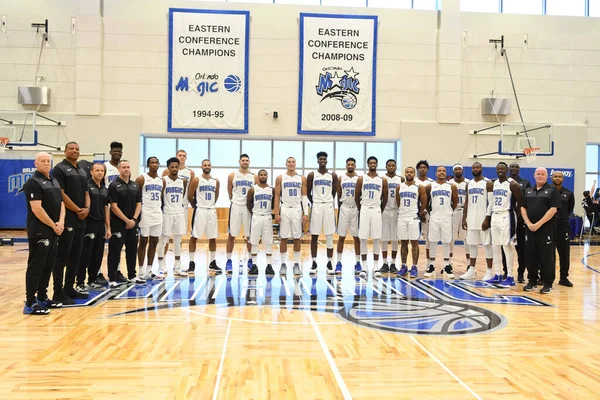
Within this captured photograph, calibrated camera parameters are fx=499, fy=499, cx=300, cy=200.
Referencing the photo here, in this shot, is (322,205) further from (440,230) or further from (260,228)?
(440,230)

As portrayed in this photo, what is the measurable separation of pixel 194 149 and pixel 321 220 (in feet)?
31.7

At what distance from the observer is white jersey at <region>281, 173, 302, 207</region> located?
8.22 meters

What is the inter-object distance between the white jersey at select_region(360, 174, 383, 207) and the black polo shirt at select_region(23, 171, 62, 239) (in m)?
4.68

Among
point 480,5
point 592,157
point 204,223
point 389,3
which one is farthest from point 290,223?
point 592,157

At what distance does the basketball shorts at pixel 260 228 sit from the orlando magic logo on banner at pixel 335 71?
8.32 m

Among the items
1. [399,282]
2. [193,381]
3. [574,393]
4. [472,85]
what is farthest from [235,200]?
[472,85]

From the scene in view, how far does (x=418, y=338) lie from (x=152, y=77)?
13.6 m

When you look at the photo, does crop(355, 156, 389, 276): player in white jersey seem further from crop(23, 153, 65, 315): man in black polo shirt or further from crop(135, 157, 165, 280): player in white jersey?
crop(23, 153, 65, 315): man in black polo shirt

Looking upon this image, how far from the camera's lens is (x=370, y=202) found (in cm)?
829

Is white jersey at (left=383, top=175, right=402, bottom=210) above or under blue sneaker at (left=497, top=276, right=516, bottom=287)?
above

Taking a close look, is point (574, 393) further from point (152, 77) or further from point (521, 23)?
point (521, 23)

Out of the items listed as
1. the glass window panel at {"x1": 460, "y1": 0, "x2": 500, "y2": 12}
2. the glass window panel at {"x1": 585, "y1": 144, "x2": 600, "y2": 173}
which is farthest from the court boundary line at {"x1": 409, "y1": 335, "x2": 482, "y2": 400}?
the glass window panel at {"x1": 585, "y1": 144, "x2": 600, "y2": 173}

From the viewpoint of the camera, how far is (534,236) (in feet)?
23.2

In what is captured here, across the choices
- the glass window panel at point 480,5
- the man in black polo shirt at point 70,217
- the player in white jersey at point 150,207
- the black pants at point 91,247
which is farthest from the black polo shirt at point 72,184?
the glass window panel at point 480,5
